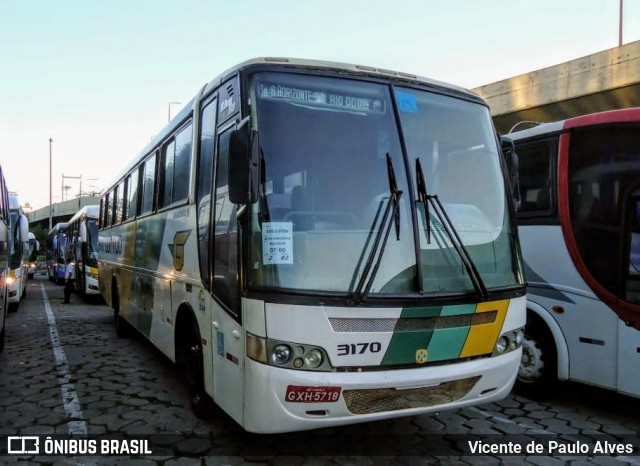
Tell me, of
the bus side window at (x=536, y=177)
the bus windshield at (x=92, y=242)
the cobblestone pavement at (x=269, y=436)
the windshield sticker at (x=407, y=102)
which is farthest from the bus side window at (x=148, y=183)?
the bus windshield at (x=92, y=242)

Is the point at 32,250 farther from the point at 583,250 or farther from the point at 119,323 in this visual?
the point at 583,250

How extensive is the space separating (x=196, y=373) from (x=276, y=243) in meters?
1.91

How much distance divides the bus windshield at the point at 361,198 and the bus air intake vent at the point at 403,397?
660mm

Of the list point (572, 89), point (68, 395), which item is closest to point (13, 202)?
point (68, 395)

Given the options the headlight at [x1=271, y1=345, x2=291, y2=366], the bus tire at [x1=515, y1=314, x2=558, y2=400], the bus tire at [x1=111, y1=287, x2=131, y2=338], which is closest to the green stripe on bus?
the headlight at [x1=271, y1=345, x2=291, y2=366]

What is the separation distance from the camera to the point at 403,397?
361 cm

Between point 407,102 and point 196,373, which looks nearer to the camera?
point 407,102

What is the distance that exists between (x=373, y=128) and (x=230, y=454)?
106 inches

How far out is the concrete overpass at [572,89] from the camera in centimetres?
1456

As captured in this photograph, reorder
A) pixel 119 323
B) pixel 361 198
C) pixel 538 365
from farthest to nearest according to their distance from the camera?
1. pixel 119 323
2. pixel 538 365
3. pixel 361 198

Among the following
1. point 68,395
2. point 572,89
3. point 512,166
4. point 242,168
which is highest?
point 572,89

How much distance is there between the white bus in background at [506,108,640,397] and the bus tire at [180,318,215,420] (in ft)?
10.7

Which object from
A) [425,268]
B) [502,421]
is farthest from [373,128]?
[502,421]

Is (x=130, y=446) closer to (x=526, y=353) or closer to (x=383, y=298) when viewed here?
(x=383, y=298)
